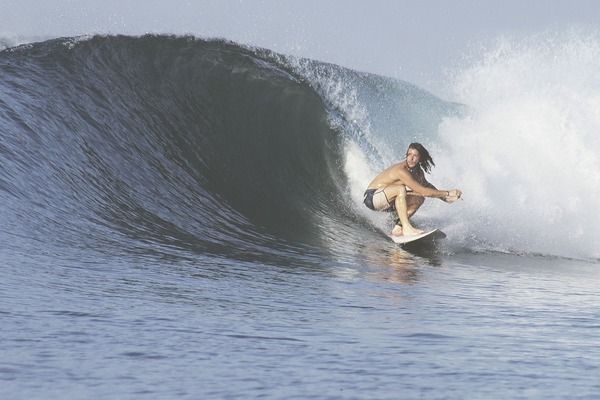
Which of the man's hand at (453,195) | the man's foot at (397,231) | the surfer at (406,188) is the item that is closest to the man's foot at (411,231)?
the surfer at (406,188)

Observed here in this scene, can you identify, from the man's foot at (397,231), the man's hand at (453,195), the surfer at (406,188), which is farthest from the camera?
the man's foot at (397,231)

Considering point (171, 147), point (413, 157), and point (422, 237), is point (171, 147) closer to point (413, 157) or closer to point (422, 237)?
point (413, 157)

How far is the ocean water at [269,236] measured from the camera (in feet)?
13.6

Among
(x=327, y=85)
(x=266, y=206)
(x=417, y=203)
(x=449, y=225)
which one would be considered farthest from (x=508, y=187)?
(x=327, y=85)

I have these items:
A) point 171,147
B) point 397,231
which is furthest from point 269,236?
point 171,147

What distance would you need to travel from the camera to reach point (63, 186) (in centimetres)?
859

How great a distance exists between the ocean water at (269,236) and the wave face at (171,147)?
0.04m

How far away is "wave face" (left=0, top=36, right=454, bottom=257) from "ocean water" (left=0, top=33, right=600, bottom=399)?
36mm

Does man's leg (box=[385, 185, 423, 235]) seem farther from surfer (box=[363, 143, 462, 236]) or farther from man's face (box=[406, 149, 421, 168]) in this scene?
man's face (box=[406, 149, 421, 168])

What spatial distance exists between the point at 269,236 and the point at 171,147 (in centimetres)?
260

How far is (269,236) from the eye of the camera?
358 inches

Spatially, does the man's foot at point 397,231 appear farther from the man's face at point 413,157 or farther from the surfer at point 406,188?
the man's face at point 413,157

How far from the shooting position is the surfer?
9336mm

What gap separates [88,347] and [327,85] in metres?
10.5
